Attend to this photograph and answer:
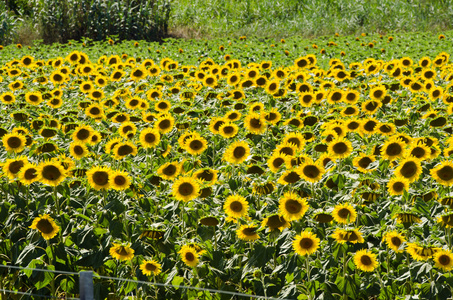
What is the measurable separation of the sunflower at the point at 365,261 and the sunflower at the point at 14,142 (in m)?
2.36

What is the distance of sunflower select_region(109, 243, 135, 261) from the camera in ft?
10.1

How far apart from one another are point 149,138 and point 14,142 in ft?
3.08

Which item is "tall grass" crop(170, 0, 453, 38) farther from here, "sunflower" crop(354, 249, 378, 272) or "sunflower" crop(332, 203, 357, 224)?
"sunflower" crop(354, 249, 378, 272)

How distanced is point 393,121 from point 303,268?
203 centimetres

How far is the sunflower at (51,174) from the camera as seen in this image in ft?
11.1

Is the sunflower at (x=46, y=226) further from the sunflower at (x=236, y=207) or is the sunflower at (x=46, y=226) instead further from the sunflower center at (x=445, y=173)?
the sunflower center at (x=445, y=173)

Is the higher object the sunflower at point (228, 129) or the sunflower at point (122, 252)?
the sunflower at point (228, 129)

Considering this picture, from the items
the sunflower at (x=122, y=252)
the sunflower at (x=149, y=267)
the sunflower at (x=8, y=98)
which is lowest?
the sunflower at (x=8, y=98)

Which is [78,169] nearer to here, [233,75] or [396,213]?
[396,213]

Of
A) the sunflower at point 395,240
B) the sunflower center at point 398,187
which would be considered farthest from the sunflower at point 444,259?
the sunflower center at point 398,187

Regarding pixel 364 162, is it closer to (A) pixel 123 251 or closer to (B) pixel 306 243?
(B) pixel 306 243

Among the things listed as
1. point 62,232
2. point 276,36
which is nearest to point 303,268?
point 62,232

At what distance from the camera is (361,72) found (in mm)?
7055

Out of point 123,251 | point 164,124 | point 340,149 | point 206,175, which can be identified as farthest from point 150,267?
point 164,124
